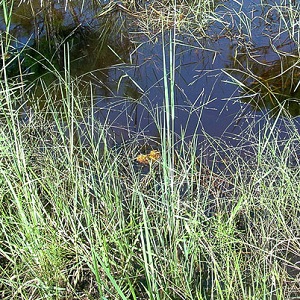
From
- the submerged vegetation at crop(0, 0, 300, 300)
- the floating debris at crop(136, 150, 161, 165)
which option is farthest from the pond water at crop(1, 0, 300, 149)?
the floating debris at crop(136, 150, 161, 165)

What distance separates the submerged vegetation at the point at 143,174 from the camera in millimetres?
1627

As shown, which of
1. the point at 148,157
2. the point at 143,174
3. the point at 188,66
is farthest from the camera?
the point at 188,66

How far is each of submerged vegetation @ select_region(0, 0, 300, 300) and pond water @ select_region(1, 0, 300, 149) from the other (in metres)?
0.02

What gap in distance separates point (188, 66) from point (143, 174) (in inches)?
59.7

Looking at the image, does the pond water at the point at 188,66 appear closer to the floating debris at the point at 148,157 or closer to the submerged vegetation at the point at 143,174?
the submerged vegetation at the point at 143,174

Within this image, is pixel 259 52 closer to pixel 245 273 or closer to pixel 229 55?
pixel 229 55

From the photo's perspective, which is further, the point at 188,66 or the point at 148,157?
the point at 188,66

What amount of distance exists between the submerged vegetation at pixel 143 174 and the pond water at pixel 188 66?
0.7 inches

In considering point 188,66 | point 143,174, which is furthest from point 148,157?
point 188,66

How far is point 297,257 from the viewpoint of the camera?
6.17ft

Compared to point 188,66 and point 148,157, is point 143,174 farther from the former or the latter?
point 188,66

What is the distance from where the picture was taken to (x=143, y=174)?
226 centimetres

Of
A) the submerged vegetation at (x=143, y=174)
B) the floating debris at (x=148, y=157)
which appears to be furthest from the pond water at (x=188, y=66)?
the floating debris at (x=148, y=157)

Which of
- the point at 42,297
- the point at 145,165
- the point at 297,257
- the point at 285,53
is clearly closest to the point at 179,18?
the point at 285,53
